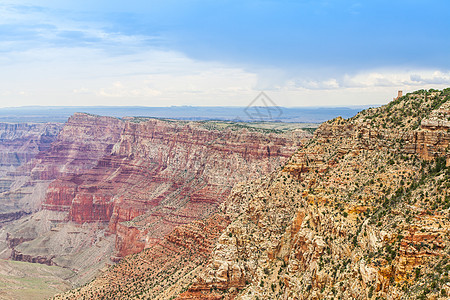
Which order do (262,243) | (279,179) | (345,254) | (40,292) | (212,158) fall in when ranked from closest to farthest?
1. (345,254)
2. (262,243)
3. (279,179)
4. (40,292)
5. (212,158)

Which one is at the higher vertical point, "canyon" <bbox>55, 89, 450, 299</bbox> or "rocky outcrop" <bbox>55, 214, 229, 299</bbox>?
"canyon" <bbox>55, 89, 450, 299</bbox>

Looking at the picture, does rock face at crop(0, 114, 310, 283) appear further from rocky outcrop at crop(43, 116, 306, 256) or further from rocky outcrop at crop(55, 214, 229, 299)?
rocky outcrop at crop(55, 214, 229, 299)

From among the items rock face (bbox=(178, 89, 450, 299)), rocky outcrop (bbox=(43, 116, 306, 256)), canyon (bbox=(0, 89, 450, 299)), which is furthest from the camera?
rocky outcrop (bbox=(43, 116, 306, 256))

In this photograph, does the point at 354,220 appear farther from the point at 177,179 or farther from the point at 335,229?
the point at 177,179

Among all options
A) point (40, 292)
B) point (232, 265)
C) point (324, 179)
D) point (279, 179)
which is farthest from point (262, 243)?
point (40, 292)

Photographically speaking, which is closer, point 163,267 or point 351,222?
point 351,222

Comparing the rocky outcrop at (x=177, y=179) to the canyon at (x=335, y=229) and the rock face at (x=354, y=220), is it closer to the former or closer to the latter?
the canyon at (x=335, y=229)

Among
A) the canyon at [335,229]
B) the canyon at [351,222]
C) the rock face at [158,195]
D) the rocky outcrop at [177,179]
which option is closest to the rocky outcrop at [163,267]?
the canyon at [335,229]

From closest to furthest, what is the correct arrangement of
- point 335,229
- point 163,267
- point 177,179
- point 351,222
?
1. point 351,222
2. point 335,229
3. point 163,267
4. point 177,179

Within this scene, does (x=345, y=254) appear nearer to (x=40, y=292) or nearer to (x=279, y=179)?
(x=279, y=179)

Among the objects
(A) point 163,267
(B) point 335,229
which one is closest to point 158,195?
(A) point 163,267

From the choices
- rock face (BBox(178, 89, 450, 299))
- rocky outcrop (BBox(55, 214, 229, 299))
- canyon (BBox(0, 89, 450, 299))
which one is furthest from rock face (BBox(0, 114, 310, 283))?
rock face (BBox(178, 89, 450, 299))
